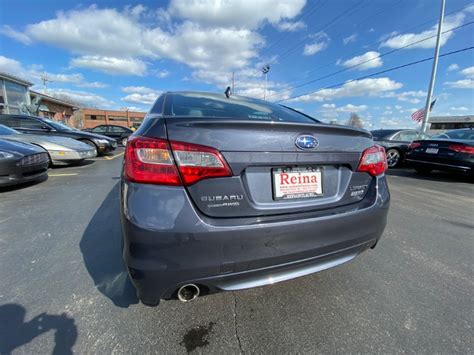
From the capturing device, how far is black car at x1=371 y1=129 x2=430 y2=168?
8.23m

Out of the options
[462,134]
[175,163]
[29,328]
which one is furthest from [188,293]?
[462,134]

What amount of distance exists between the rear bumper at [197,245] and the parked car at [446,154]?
6592mm

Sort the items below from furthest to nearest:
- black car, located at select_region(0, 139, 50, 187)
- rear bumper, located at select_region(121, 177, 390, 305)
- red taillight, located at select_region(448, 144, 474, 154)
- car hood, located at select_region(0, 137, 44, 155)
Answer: red taillight, located at select_region(448, 144, 474, 154), car hood, located at select_region(0, 137, 44, 155), black car, located at select_region(0, 139, 50, 187), rear bumper, located at select_region(121, 177, 390, 305)

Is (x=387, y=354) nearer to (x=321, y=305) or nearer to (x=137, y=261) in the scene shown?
(x=321, y=305)

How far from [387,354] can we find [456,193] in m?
5.32

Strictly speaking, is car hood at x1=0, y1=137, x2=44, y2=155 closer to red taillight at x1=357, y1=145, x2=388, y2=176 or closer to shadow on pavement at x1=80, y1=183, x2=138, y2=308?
shadow on pavement at x1=80, y1=183, x2=138, y2=308

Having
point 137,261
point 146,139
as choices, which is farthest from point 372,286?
point 146,139

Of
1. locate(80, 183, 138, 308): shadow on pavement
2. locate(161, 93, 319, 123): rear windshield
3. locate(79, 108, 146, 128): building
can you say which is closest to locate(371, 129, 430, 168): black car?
locate(161, 93, 319, 123): rear windshield

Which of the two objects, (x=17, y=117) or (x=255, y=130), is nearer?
(x=255, y=130)

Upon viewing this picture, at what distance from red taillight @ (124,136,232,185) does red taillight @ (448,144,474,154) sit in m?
7.11

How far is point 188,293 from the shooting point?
52.0 inches

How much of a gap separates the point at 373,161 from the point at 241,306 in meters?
1.38

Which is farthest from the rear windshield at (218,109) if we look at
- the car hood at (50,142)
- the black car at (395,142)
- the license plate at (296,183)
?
the black car at (395,142)

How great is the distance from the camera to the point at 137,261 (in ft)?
3.92
